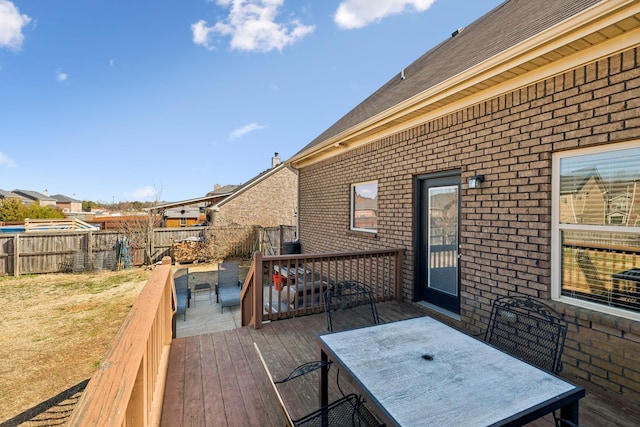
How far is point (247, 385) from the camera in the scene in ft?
9.29

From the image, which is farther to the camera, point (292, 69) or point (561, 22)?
point (292, 69)

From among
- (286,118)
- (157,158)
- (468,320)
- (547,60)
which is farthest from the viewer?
(157,158)

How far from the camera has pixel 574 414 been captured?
1643 millimetres

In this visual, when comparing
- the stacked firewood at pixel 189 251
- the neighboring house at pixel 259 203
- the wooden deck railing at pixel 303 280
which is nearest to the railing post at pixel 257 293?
the wooden deck railing at pixel 303 280

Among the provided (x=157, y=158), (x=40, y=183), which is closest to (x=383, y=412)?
(x=157, y=158)

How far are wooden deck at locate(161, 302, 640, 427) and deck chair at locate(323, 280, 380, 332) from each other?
529 mm

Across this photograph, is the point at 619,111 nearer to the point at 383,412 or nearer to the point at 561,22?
the point at 561,22

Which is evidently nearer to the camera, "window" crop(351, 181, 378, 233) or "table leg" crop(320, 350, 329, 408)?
"table leg" crop(320, 350, 329, 408)

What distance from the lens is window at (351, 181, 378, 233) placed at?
5898 mm

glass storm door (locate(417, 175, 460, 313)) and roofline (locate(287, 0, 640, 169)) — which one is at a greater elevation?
roofline (locate(287, 0, 640, 169))

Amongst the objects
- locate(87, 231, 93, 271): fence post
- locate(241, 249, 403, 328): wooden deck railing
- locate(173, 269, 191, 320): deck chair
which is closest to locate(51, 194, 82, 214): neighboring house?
locate(87, 231, 93, 271): fence post

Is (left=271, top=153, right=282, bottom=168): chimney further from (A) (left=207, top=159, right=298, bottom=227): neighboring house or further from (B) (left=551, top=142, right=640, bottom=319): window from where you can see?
(B) (left=551, top=142, right=640, bottom=319): window

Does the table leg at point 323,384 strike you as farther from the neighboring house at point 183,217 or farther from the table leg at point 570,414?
the neighboring house at point 183,217

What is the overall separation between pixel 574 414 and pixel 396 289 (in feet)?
10.9
